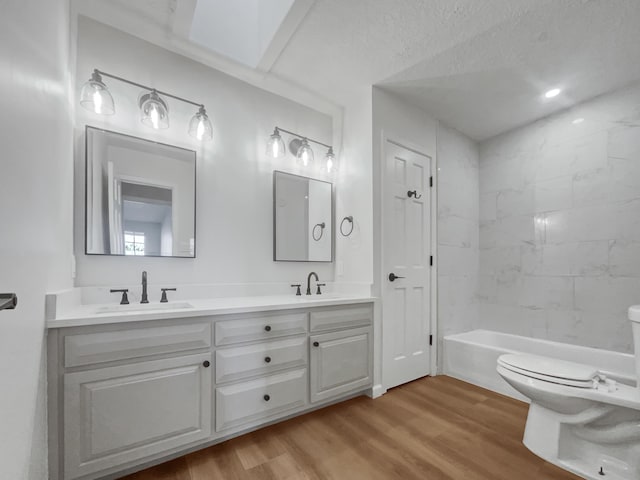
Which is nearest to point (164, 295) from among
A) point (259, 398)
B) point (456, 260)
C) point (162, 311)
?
point (162, 311)

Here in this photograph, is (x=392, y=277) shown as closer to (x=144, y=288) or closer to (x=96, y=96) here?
(x=144, y=288)

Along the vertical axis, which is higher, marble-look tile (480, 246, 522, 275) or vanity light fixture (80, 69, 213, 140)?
vanity light fixture (80, 69, 213, 140)

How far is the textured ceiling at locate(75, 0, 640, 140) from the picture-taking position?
68.1 inches

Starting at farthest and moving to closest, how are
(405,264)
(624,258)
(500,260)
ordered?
(500,260) → (405,264) → (624,258)

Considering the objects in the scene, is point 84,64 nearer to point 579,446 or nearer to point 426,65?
point 426,65

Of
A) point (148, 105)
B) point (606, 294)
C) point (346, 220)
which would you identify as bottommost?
point (606, 294)

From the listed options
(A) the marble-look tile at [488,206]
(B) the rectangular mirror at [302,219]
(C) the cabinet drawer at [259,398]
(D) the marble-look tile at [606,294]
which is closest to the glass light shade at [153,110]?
(B) the rectangular mirror at [302,219]

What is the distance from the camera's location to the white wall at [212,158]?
Result: 1797 mm

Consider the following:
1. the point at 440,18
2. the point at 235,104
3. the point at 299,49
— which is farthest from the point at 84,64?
the point at 440,18

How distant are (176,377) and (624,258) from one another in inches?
133

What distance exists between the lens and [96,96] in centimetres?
167

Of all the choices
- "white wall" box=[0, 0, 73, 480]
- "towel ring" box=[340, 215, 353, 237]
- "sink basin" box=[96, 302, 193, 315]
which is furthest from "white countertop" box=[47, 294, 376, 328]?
"towel ring" box=[340, 215, 353, 237]

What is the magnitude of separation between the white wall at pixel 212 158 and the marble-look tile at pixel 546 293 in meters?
1.99

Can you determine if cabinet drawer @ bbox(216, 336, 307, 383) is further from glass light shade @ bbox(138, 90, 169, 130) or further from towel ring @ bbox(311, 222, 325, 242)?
glass light shade @ bbox(138, 90, 169, 130)
